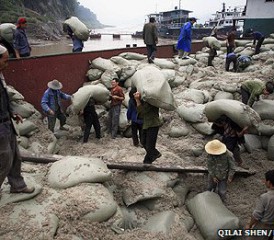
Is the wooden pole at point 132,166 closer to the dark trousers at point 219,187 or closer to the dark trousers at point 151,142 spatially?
the dark trousers at point 151,142

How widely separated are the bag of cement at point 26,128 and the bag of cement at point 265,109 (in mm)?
3776

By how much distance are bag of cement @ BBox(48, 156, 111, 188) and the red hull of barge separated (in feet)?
8.58

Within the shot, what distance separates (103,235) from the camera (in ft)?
8.20

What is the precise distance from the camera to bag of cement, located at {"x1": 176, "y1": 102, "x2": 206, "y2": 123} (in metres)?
5.05

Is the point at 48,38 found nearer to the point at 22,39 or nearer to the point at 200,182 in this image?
the point at 22,39

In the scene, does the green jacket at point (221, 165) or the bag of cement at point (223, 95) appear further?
the bag of cement at point (223, 95)

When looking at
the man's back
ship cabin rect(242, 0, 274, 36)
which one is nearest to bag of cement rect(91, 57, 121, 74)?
the man's back

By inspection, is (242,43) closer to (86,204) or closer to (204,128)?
(204,128)

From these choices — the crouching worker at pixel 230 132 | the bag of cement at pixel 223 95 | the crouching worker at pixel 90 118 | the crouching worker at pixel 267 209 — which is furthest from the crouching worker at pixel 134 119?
the bag of cement at pixel 223 95

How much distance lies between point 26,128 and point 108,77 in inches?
81.0

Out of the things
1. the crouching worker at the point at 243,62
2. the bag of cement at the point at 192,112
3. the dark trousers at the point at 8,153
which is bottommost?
the bag of cement at the point at 192,112

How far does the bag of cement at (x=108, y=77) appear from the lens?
5.72 metres

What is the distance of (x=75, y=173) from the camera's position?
113 inches

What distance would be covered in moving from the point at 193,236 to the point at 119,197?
90 centimetres
